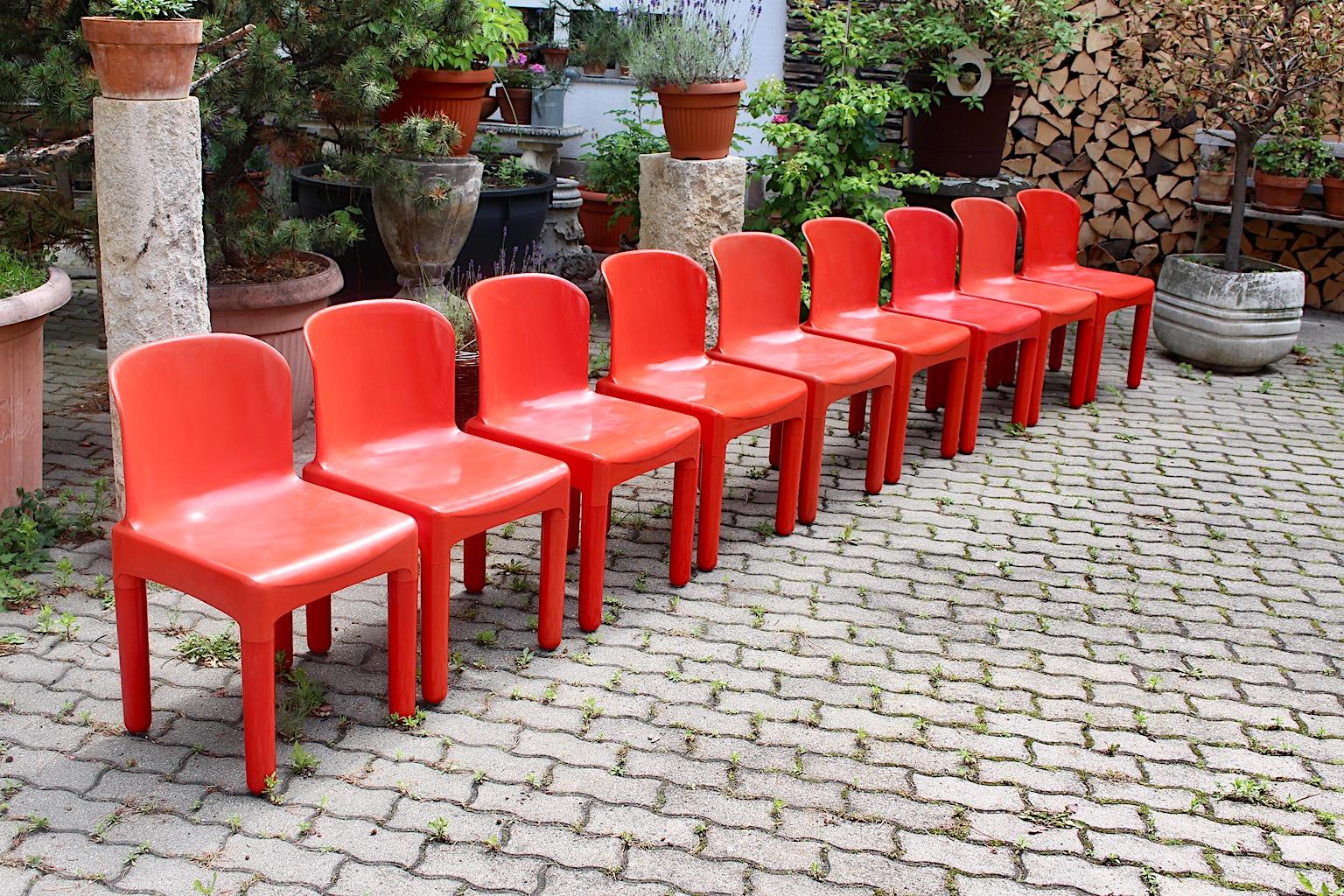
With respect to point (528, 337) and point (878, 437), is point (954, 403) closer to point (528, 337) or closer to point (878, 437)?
point (878, 437)

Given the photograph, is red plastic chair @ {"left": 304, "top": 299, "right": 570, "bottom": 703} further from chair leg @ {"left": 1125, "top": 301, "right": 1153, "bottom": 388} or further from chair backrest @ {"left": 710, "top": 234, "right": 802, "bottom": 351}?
chair leg @ {"left": 1125, "top": 301, "right": 1153, "bottom": 388}

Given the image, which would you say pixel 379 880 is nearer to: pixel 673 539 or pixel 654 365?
pixel 673 539

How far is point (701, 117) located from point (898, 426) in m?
1.72

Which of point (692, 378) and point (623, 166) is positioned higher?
point (623, 166)

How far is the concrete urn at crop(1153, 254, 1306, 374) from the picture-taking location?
637 cm

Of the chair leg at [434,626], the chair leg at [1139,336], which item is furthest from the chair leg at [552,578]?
the chair leg at [1139,336]

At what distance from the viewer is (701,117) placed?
5.68 m

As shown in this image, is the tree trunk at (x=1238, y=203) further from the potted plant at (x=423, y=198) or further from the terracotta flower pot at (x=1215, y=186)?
the potted plant at (x=423, y=198)

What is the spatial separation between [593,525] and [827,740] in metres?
0.85

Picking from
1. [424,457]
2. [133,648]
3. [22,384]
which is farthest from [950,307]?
[133,648]

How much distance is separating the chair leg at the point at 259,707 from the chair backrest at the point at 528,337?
Result: 113 cm

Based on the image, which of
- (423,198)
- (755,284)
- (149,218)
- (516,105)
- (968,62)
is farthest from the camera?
(516,105)

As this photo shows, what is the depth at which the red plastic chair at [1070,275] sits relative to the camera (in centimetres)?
599

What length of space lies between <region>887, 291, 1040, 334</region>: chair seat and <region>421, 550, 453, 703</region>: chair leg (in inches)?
110
